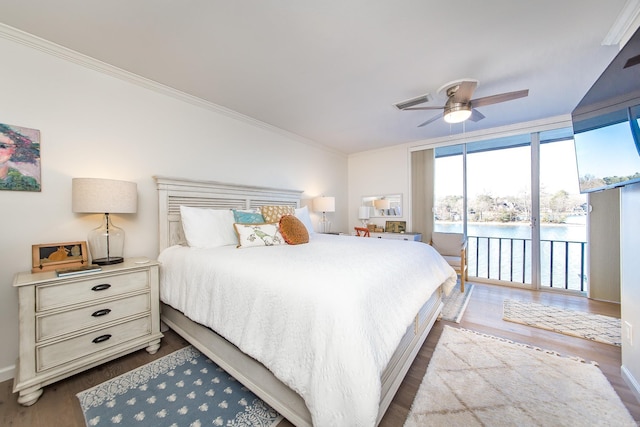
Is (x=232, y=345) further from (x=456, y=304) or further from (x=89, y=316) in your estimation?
(x=456, y=304)

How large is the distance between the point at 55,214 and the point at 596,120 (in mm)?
4118

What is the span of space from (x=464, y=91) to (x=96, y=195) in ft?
10.6

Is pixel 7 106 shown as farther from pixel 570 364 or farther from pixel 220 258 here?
pixel 570 364

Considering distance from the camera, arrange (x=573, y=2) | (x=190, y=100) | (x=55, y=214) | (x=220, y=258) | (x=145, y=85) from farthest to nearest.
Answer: (x=190, y=100), (x=145, y=85), (x=55, y=214), (x=220, y=258), (x=573, y=2)

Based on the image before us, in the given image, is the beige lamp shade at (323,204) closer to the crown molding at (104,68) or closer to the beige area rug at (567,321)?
the crown molding at (104,68)

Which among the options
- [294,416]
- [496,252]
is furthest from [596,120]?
[496,252]

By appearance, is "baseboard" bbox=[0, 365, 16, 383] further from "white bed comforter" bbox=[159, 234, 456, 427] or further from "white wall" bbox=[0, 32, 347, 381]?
"white bed comforter" bbox=[159, 234, 456, 427]

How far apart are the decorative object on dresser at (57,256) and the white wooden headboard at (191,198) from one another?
0.58 metres

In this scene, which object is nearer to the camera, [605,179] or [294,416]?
[294,416]

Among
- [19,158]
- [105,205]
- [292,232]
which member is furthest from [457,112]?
[19,158]

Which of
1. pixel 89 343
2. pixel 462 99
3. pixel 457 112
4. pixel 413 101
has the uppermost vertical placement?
pixel 413 101

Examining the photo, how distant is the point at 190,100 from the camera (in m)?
2.71

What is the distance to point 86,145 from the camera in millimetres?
2053

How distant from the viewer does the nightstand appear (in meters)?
1.44
